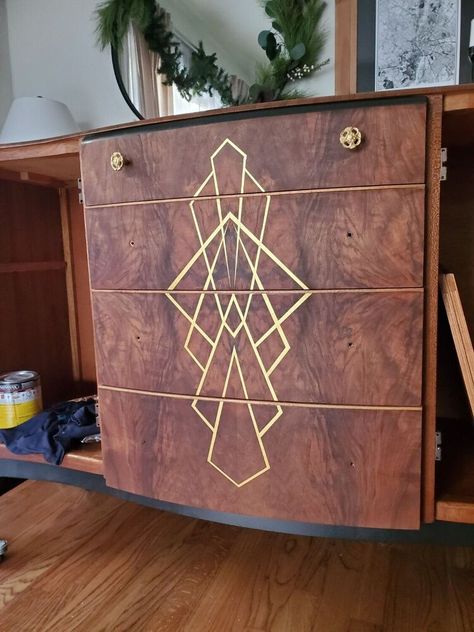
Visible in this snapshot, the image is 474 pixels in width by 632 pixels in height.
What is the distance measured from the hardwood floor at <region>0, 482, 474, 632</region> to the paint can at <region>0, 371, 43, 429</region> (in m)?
0.27

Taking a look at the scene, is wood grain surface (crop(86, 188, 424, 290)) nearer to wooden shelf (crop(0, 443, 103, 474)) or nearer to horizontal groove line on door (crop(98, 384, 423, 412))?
horizontal groove line on door (crop(98, 384, 423, 412))

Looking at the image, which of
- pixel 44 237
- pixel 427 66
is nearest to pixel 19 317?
pixel 44 237

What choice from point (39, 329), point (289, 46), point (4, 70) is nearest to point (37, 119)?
point (4, 70)

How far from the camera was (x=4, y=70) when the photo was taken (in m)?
1.80

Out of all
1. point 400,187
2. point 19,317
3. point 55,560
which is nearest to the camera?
point 400,187

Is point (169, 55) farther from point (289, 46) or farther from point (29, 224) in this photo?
point (29, 224)

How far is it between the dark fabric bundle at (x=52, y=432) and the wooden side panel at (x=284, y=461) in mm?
195

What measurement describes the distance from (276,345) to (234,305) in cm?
10

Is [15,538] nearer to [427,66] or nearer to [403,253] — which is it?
[403,253]

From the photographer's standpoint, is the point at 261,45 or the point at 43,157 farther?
the point at 261,45

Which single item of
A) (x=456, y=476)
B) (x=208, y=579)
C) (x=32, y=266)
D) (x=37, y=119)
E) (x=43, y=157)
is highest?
(x=37, y=119)

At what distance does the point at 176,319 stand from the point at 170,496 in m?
0.34

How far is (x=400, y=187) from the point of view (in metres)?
0.79

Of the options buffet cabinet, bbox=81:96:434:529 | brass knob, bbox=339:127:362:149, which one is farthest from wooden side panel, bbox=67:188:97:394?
brass knob, bbox=339:127:362:149
